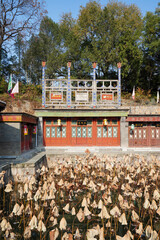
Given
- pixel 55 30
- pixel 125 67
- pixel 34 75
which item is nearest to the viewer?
pixel 125 67

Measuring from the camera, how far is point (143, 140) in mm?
16172

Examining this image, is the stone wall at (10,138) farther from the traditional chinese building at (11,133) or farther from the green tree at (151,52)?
the green tree at (151,52)

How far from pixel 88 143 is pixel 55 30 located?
79.8 ft

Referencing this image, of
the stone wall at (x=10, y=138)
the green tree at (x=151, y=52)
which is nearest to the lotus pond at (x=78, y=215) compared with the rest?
the stone wall at (x=10, y=138)

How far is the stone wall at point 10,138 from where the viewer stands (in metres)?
11.5

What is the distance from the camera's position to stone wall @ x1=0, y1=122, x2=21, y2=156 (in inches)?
452

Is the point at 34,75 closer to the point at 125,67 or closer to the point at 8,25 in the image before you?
the point at 8,25

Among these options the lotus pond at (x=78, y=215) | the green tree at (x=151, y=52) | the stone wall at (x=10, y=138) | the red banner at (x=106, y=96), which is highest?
the green tree at (x=151, y=52)

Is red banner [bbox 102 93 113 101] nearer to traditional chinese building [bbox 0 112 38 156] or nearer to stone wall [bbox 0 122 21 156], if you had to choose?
traditional chinese building [bbox 0 112 38 156]

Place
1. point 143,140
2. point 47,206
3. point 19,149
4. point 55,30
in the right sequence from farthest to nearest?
point 55,30 < point 143,140 < point 19,149 < point 47,206

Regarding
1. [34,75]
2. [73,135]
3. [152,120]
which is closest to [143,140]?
[152,120]

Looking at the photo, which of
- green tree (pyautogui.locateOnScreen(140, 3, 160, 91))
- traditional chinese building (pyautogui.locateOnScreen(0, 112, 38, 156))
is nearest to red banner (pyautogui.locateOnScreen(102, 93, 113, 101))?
traditional chinese building (pyautogui.locateOnScreen(0, 112, 38, 156))

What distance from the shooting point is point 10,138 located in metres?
11.6

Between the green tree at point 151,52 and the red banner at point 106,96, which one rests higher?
the green tree at point 151,52
